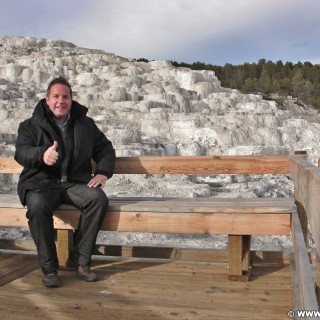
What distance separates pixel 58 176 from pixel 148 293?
1.00 m

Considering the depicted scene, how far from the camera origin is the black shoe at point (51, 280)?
2740 mm

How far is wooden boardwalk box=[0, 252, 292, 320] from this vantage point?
238 centimetres

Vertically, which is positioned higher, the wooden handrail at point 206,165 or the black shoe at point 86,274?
the wooden handrail at point 206,165

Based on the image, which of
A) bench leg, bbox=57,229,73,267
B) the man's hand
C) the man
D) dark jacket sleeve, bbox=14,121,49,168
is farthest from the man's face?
bench leg, bbox=57,229,73,267

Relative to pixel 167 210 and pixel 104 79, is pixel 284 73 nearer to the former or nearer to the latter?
pixel 104 79

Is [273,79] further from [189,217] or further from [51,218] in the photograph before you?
[51,218]

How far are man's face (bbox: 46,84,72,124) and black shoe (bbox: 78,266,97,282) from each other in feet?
3.44

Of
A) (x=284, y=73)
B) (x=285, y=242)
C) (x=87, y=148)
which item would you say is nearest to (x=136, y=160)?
(x=87, y=148)

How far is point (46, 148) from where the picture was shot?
9.21 feet

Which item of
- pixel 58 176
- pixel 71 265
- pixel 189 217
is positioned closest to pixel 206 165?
pixel 189 217

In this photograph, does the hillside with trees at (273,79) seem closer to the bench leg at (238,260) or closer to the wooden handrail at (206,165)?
the wooden handrail at (206,165)

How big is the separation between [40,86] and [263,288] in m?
23.7

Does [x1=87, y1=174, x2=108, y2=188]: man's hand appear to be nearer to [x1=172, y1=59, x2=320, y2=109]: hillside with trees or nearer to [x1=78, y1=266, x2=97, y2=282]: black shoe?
[x1=78, y1=266, x2=97, y2=282]: black shoe

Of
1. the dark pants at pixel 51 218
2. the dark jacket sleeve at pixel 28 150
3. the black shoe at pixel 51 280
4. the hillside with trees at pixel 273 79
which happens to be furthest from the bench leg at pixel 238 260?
the hillside with trees at pixel 273 79
